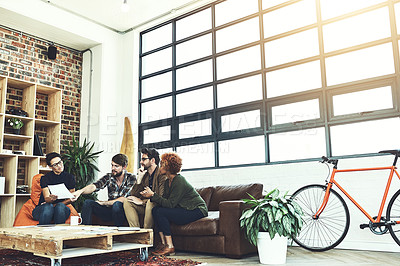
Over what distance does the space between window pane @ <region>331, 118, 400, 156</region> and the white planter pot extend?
1.63 metres

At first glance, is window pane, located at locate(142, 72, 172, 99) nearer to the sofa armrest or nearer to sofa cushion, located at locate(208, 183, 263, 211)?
sofa cushion, located at locate(208, 183, 263, 211)

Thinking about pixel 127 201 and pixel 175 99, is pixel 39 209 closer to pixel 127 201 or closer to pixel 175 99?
pixel 127 201

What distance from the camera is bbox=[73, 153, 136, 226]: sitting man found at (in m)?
4.11

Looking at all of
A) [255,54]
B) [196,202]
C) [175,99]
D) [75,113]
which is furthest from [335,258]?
[75,113]

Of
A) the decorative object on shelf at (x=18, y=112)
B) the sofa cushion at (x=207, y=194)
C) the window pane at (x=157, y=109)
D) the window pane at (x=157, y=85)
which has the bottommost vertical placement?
the sofa cushion at (x=207, y=194)

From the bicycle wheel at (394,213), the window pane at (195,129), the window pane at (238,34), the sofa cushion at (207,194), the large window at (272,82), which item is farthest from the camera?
the window pane at (195,129)

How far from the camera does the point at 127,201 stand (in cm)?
399

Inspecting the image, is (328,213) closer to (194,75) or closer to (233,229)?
(233,229)

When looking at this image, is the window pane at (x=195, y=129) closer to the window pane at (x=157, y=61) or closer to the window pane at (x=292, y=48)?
the window pane at (x=157, y=61)

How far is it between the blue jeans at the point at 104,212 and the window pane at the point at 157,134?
6.98 feet

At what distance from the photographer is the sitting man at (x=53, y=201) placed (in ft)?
13.6

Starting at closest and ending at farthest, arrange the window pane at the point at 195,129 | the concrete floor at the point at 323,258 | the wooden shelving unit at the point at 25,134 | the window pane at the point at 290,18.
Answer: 1. the concrete floor at the point at 323,258
2. the window pane at the point at 290,18
3. the wooden shelving unit at the point at 25,134
4. the window pane at the point at 195,129

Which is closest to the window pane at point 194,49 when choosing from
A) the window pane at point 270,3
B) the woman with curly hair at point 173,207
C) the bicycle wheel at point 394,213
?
the window pane at point 270,3

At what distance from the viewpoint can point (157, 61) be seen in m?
6.65
